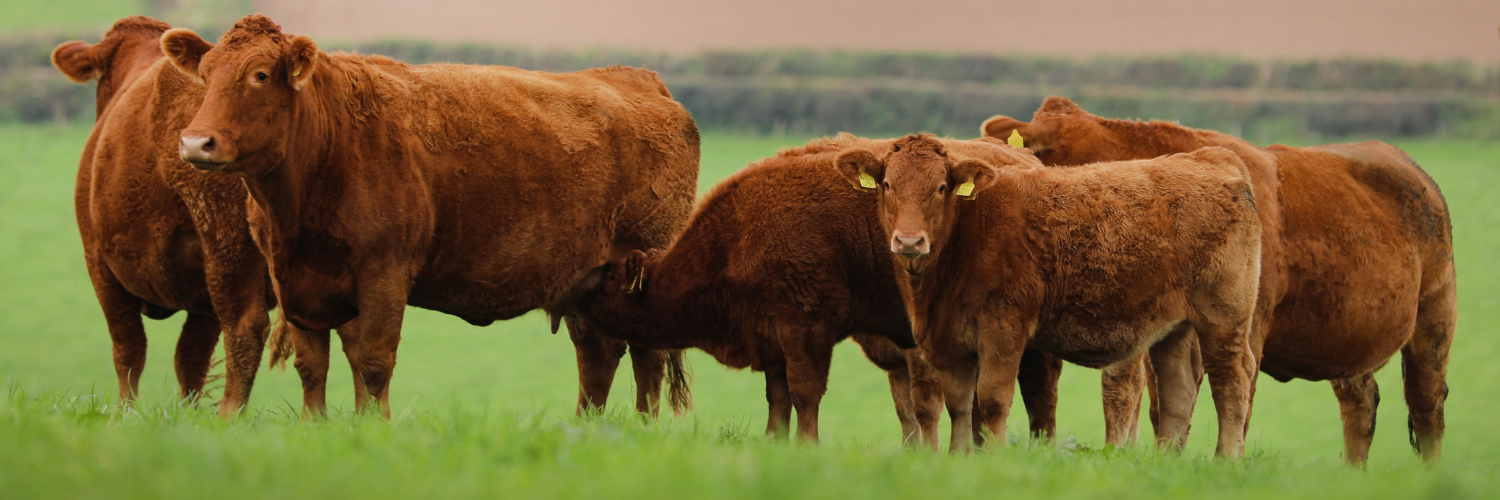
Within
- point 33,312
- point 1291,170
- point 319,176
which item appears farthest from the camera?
point 33,312

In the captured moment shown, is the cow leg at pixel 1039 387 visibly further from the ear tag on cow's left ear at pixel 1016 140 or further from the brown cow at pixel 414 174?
the brown cow at pixel 414 174

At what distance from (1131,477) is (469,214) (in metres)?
4.08

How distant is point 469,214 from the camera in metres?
7.60

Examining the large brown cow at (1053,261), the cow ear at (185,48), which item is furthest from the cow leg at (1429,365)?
the cow ear at (185,48)

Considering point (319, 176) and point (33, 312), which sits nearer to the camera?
point (319, 176)

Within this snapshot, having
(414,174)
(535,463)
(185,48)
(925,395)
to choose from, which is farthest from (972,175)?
(185,48)

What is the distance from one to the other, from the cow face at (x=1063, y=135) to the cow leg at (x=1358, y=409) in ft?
11.1

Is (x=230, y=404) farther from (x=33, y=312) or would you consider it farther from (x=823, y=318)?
(x=33, y=312)

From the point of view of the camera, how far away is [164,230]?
8.01 meters

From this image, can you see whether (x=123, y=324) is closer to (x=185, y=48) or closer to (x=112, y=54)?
(x=112, y=54)

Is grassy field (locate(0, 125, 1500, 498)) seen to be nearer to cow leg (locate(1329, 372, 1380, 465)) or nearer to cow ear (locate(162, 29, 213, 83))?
cow ear (locate(162, 29, 213, 83))

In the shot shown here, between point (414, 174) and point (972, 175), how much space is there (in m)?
3.13

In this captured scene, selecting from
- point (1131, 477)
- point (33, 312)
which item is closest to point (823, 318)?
point (1131, 477)

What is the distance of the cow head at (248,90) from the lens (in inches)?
246
